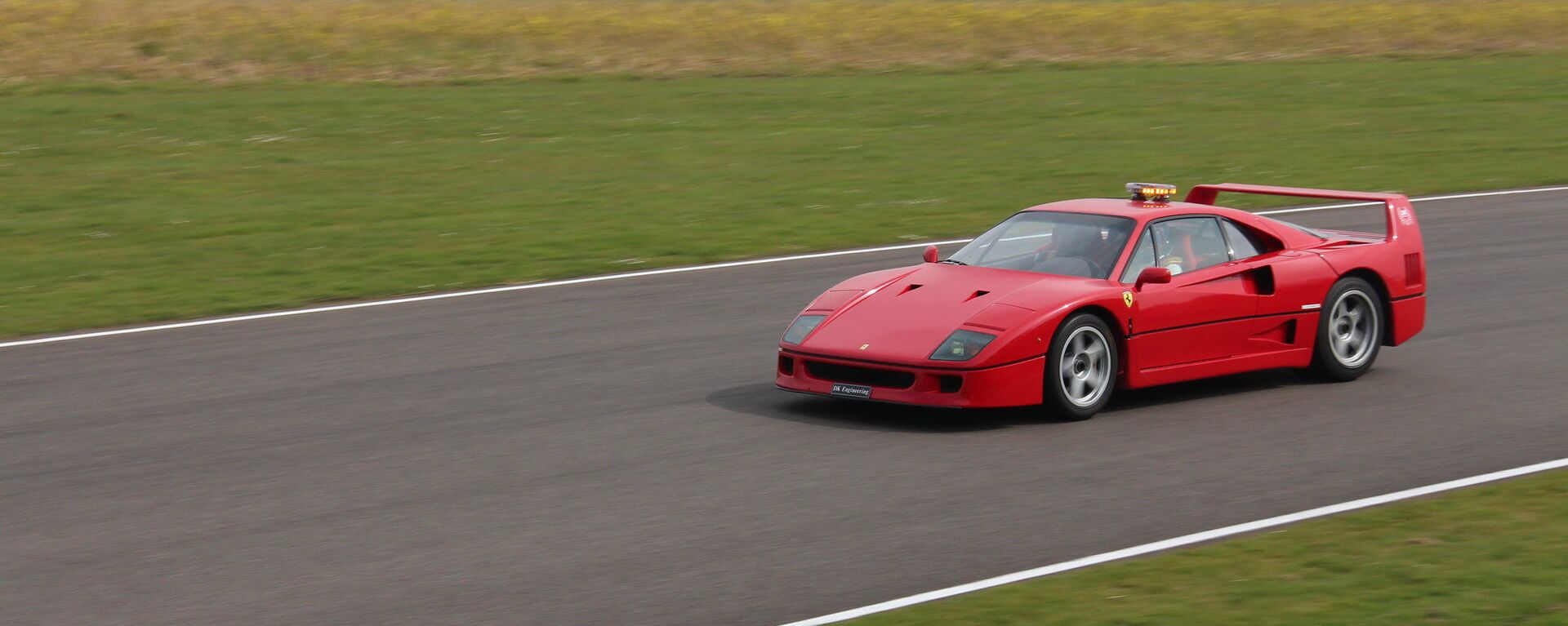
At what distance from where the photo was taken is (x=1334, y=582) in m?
6.28

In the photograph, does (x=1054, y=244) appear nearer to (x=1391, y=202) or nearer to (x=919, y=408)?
(x=919, y=408)

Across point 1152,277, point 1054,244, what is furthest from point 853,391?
point 1152,277

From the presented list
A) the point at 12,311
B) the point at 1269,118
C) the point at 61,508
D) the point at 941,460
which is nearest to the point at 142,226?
the point at 12,311

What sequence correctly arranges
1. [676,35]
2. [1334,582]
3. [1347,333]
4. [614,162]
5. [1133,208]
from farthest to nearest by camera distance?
1. [676,35]
2. [614,162]
3. [1347,333]
4. [1133,208]
5. [1334,582]

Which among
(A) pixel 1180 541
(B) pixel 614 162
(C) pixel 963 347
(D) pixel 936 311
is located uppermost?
(B) pixel 614 162

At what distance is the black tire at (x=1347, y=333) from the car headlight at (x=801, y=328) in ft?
9.90

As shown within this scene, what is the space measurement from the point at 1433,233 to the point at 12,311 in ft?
39.4

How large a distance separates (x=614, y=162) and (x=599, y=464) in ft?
40.7

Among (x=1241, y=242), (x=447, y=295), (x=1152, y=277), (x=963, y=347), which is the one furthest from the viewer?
(x=447, y=295)

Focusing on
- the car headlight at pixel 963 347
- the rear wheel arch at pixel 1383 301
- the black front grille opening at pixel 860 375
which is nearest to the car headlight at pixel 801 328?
the black front grille opening at pixel 860 375

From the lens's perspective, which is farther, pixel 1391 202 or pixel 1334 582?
pixel 1391 202

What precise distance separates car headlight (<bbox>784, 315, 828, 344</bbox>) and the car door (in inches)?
66.8

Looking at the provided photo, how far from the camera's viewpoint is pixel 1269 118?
2447 centimetres

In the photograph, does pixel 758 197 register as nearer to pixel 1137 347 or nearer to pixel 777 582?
pixel 1137 347
